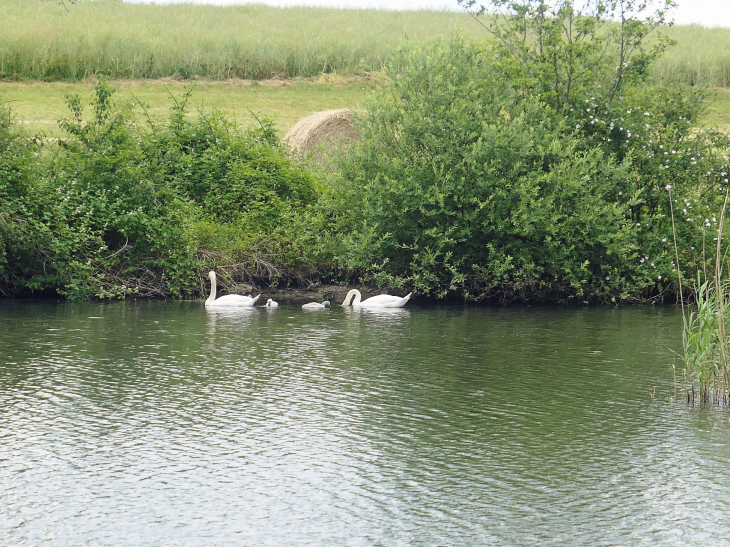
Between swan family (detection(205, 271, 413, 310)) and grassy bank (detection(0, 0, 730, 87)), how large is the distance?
1772cm

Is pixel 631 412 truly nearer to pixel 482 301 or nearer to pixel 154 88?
pixel 482 301

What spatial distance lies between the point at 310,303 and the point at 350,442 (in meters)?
10.5

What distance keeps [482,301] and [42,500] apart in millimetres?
14527

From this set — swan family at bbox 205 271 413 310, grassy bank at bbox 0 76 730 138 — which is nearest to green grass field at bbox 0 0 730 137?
grassy bank at bbox 0 76 730 138

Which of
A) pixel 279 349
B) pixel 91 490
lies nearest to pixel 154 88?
pixel 279 349

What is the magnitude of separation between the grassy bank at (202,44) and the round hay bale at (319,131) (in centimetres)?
875

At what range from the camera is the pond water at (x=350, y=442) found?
6.25 m

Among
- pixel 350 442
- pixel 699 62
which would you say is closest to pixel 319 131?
pixel 350 442

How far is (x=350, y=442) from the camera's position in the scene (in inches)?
325

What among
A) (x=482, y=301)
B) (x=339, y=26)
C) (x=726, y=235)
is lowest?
(x=482, y=301)

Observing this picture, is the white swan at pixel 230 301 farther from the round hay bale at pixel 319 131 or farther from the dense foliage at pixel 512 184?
the round hay bale at pixel 319 131

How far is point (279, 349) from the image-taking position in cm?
1323

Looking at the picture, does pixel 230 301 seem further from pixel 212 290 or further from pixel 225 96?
pixel 225 96

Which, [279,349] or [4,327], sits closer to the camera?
[279,349]
